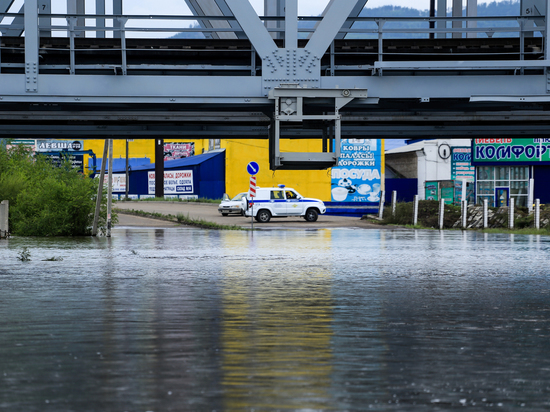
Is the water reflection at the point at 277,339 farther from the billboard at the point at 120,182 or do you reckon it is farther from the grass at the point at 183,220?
the billboard at the point at 120,182

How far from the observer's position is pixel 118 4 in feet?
49.0

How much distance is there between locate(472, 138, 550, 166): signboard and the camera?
48.1 m

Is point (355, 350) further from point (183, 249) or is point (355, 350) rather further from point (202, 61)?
point (183, 249)

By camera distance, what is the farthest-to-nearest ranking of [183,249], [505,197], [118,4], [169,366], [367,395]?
[505,197] < [183,249] < [118,4] < [169,366] < [367,395]

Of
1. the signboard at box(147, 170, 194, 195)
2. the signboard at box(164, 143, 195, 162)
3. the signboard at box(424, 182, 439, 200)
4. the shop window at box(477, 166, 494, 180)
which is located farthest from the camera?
the signboard at box(164, 143, 195, 162)

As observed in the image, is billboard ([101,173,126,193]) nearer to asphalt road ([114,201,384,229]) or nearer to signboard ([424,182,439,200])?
asphalt road ([114,201,384,229])

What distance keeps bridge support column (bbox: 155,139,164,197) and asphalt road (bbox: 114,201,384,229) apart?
125 inches

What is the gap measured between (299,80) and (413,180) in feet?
158

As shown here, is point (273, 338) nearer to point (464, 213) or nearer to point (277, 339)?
point (277, 339)

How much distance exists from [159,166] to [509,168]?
→ 2515cm

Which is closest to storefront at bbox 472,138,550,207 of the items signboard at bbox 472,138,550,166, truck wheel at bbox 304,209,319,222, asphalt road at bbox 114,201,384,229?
signboard at bbox 472,138,550,166

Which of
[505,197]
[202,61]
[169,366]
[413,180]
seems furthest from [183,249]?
[413,180]

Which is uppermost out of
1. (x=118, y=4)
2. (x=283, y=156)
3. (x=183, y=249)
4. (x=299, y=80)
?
(x=118, y=4)

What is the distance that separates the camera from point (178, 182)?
211 feet
